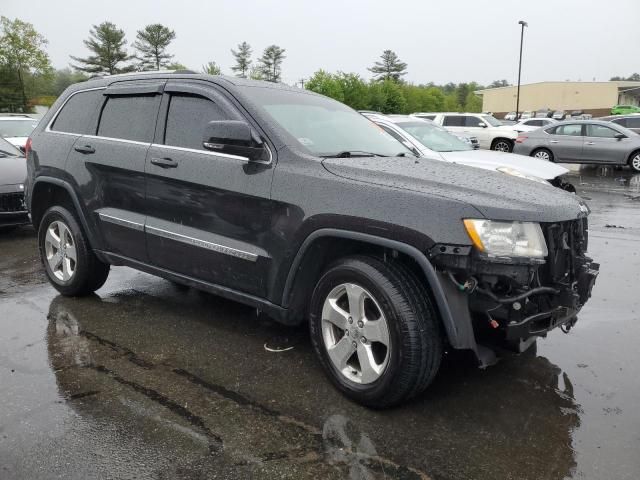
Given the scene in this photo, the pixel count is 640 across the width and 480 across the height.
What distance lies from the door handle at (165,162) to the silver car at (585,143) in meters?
15.3

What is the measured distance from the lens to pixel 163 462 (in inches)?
107

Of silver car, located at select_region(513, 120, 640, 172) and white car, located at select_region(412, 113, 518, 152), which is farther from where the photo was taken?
white car, located at select_region(412, 113, 518, 152)

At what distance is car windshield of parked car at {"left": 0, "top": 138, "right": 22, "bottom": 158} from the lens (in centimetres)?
866

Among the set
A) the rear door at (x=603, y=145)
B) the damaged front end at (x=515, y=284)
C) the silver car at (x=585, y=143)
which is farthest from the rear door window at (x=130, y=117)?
the rear door at (x=603, y=145)

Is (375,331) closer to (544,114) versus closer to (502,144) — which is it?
(502,144)

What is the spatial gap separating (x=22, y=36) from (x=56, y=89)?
→ 60.9ft

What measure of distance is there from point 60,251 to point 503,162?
649 cm

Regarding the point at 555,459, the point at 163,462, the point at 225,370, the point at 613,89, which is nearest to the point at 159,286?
the point at 225,370

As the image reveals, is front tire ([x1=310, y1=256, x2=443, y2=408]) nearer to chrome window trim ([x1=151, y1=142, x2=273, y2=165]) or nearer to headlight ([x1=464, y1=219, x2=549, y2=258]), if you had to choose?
headlight ([x1=464, y1=219, x2=549, y2=258])

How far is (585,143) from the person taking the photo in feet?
56.4

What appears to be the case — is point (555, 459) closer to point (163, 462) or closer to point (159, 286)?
point (163, 462)

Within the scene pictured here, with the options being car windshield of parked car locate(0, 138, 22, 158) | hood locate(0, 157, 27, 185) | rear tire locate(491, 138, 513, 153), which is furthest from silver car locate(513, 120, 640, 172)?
hood locate(0, 157, 27, 185)

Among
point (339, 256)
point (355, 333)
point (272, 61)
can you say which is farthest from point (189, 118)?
point (272, 61)

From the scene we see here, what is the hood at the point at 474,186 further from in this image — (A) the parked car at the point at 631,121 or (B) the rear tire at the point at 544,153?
(A) the parked car at the point at 631,121
